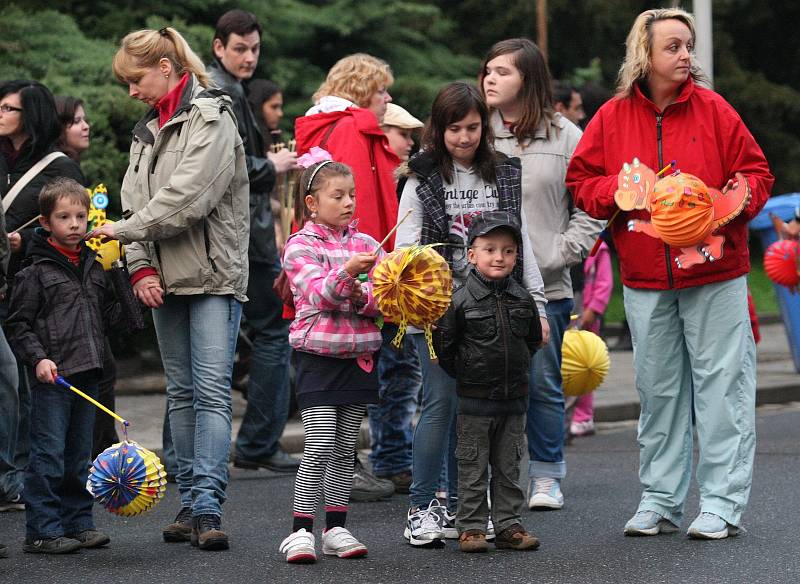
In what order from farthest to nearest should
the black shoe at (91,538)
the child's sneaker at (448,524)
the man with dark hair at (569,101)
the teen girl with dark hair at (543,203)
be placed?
the man with dark hair at (569,101) < the teen girl with dark hair at (543,203) < the black shoe at (91,538) < the child's sneaker at (448,524)

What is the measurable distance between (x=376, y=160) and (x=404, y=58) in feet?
34.3

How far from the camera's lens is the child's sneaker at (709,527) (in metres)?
Result: 6.06

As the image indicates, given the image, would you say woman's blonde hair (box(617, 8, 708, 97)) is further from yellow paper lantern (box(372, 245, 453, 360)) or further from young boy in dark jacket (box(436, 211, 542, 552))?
yellow paper lantern (box(372, 245, 453, 360))

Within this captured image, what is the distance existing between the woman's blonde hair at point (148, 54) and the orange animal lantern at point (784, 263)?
5.41m

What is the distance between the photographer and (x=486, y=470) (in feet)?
19.7

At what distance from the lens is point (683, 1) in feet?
96.5

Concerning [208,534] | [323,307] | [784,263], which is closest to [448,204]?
Answer: [323,307]

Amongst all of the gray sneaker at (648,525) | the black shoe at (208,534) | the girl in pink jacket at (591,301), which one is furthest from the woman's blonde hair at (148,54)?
the girl in pink jacket at (591,301)

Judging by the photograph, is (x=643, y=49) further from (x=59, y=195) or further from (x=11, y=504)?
(x=11, y=504)

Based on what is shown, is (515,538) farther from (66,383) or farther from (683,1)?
(683,1)

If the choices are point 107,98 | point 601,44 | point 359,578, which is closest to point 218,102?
point 359,578

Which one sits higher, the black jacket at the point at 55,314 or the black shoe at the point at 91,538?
the black jacket at the point at 55,314

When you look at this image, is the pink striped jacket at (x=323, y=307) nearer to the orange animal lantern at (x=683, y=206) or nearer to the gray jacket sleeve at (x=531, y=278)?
the gray jacket sleeve at (x=531, y=278)

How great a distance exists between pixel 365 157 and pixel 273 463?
2109 mm
